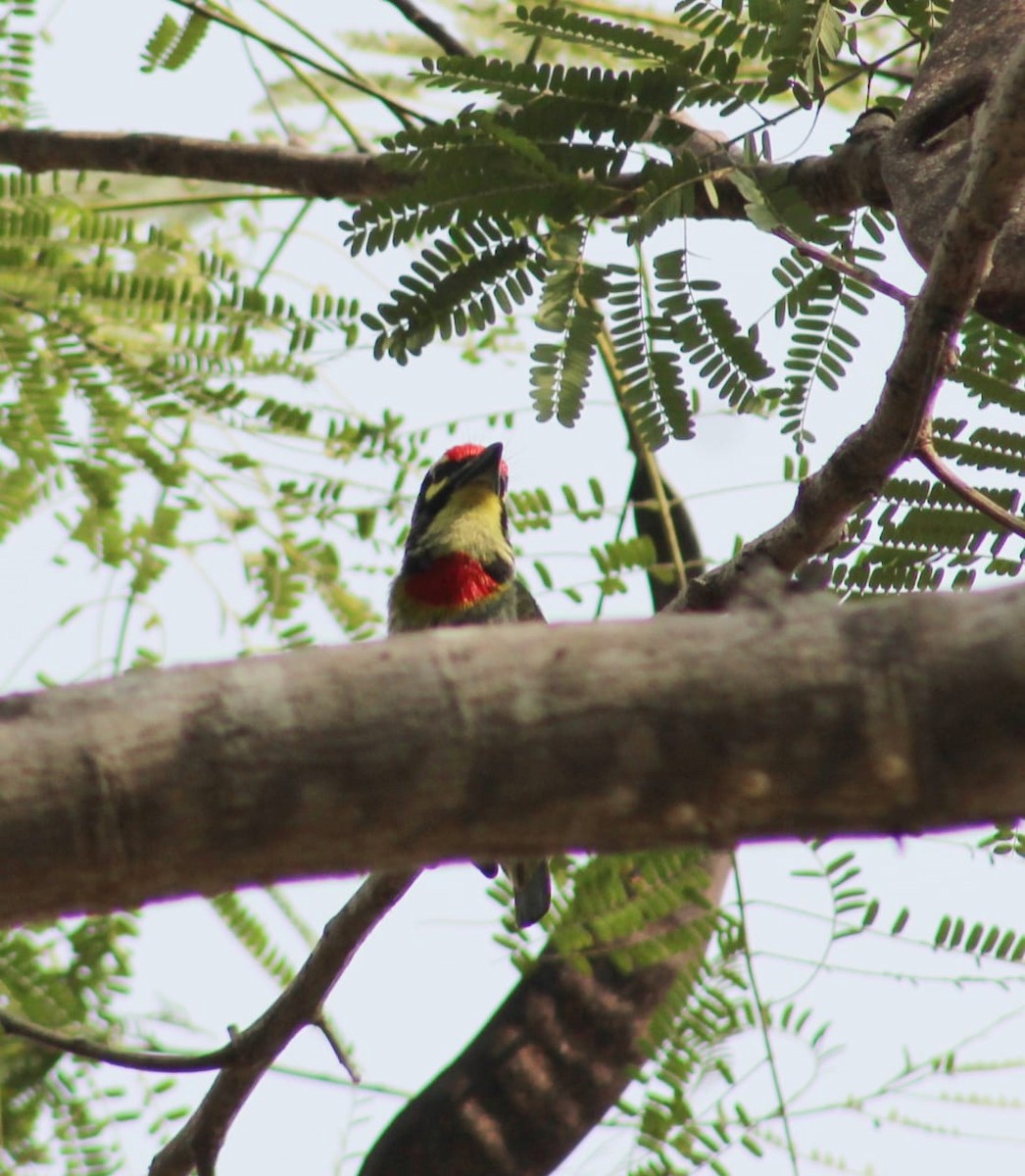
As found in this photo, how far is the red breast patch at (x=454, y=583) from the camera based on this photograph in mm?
4594

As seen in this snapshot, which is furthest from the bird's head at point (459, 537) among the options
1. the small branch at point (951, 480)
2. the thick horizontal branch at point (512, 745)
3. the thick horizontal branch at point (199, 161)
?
the thick horizontal branch at point (512, 745)

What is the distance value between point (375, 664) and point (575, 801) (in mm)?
179

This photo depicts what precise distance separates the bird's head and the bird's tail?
1.25 metres

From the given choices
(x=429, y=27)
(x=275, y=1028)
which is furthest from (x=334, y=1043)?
(x=429, y=27)

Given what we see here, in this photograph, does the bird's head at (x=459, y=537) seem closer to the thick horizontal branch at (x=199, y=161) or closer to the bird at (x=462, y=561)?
the bird at (x=462, y=561)

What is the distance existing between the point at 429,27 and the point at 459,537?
4.86ft

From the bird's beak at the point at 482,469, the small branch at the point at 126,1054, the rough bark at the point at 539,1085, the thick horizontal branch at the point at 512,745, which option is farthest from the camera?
the bird's beak at the point at 482,469

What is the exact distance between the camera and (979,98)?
8.41ft

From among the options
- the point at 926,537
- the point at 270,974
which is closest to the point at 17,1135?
the point at 270,974

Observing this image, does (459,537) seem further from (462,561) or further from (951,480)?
(951,480)

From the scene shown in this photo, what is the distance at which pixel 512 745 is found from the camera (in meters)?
1.14

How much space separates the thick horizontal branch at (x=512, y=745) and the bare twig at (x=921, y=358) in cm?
106

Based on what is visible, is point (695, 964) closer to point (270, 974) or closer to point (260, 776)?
point (270, 974)

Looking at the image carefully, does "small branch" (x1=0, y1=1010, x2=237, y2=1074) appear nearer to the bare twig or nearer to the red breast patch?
the bare twig
